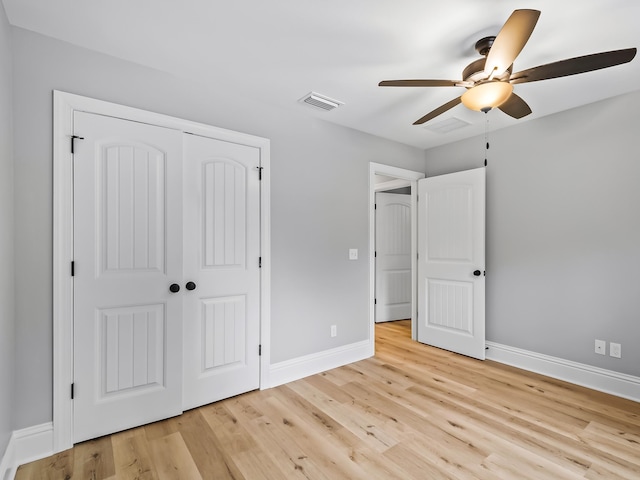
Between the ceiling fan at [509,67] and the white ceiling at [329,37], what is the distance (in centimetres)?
27

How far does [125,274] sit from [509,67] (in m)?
2.74

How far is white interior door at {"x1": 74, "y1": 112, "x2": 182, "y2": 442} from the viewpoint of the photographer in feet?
6.69

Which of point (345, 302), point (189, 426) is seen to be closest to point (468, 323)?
point (345, 302)

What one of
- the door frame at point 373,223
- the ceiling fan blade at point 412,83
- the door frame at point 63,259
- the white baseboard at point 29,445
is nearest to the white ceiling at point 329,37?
the ceiling fan blade at point 412,83

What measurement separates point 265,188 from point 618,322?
10.6 feet

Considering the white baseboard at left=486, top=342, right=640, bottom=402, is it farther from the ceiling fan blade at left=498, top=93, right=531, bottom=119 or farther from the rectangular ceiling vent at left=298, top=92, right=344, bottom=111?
the rectangular ceiling vent at left=298, top=92, right=344, bottom=111

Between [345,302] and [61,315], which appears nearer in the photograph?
[61,315]

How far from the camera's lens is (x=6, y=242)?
1.73 meters

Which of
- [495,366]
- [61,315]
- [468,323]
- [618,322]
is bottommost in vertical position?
[495,366]

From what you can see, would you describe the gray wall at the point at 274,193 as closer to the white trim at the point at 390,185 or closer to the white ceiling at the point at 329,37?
the white ceiling at the point at 329,37

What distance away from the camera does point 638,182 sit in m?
2.63

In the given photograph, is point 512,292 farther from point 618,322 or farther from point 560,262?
point 618,322

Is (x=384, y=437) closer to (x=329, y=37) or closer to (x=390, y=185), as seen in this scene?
(x=329, y=37)

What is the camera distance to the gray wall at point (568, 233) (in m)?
2.69
